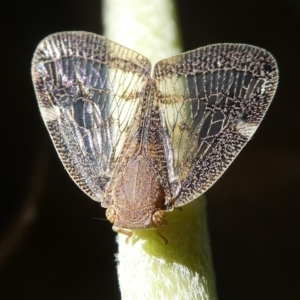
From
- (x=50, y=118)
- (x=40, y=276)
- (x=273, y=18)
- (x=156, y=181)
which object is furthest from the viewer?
(x=273, y=18)

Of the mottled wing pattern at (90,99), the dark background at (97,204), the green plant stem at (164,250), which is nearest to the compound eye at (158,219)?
the green plant stem at (164,250)

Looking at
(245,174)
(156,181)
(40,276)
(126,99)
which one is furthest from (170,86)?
(40,276)

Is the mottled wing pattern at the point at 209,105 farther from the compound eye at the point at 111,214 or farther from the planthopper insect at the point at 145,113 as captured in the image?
the compound eye at the point at 111,214

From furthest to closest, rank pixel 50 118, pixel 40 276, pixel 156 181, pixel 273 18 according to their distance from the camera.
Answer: pixel 273 18
pixel 40 276
pixel 50 118
pixel 156 181

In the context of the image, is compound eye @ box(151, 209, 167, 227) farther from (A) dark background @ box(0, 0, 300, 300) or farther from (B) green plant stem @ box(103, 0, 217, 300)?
(A) dark background @ box(0, 0, 300, 300)

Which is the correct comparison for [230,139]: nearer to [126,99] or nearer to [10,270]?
[126,99]

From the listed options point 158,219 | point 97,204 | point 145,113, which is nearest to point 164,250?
point 158,219
